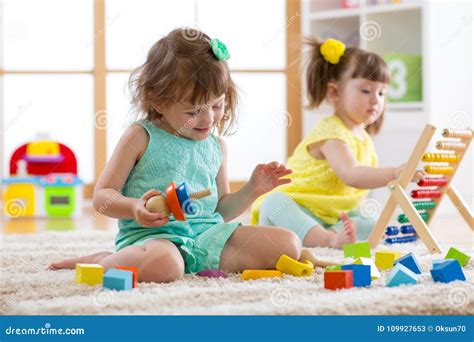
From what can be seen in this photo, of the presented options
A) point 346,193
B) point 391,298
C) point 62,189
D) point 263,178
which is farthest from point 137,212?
point 62,189

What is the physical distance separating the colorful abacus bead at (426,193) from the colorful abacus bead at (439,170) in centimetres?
6

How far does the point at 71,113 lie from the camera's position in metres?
3.23

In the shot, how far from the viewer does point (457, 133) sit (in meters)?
1.65

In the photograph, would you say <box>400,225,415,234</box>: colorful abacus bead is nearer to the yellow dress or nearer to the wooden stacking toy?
the yellow dress

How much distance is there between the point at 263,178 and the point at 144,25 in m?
2.01

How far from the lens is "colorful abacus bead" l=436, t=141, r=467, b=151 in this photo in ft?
5.25

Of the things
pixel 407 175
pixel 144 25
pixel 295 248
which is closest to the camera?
pixel 295 248

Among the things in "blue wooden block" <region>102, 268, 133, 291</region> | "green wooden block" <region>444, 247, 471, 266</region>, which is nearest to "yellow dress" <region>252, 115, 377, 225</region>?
"green wooden block" <region>444, 247, 471, 266</region>

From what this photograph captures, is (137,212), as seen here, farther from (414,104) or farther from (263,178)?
(414,104)

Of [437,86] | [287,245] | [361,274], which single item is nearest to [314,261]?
[287,245]

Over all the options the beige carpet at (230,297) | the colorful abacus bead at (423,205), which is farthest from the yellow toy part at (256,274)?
the colorful abacus bead at (423,205)

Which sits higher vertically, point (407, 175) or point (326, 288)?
point (407, 175)

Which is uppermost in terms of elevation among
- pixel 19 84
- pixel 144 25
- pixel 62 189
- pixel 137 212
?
pixel 144 25

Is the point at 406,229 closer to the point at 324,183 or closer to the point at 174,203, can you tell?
the point at 324,183
